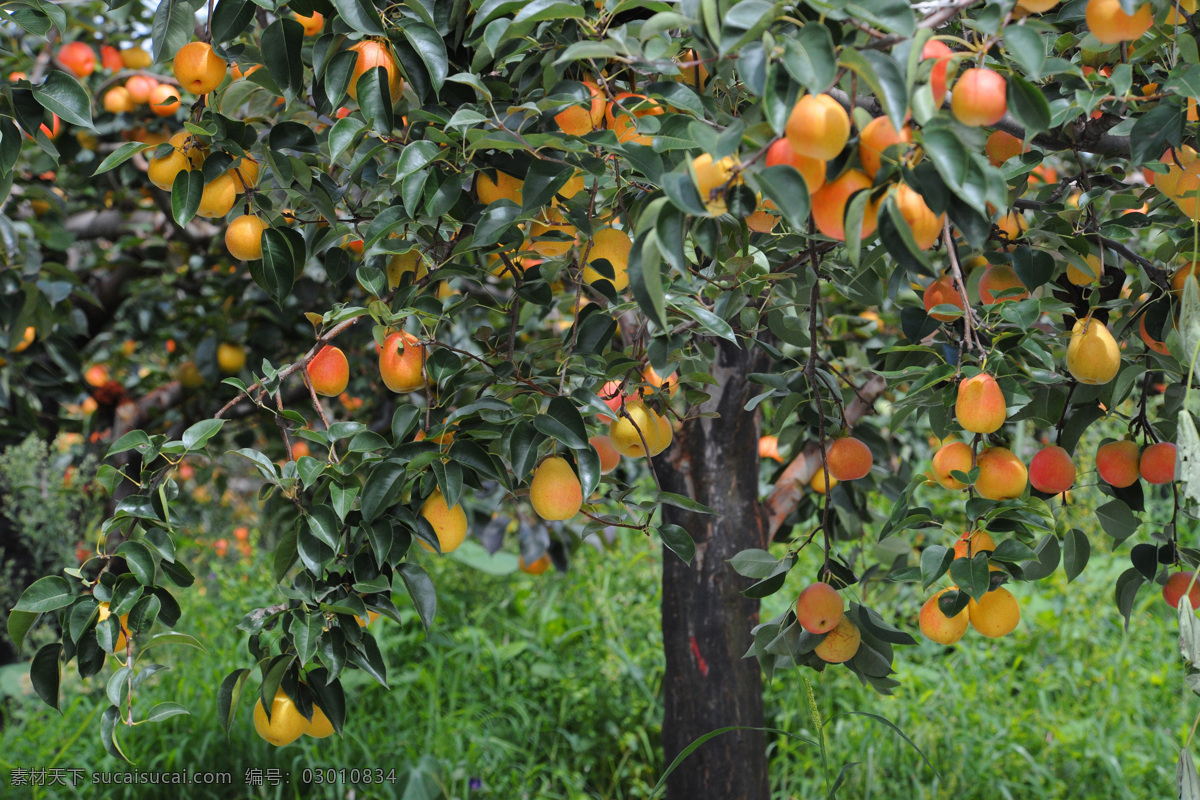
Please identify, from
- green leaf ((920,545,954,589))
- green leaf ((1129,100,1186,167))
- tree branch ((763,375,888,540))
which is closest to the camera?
green leaf ((1129,100,1186,167))

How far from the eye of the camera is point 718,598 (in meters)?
1.47

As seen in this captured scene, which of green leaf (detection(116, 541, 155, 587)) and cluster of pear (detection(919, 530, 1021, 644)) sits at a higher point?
cluster of pear (detection(919, 530, 1021, 644))

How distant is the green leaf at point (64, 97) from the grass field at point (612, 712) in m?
1.37

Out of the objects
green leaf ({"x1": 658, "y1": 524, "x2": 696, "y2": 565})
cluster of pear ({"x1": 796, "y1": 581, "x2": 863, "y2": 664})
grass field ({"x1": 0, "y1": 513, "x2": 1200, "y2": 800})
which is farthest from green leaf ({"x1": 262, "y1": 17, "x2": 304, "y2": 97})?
grass field ({"x1": 0, "y1": 513, "x2": 1200, "y2": 800})

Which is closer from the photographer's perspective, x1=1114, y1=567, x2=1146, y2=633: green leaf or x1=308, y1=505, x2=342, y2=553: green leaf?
x1=308, y1=505, x2=342, y2=553: green leaf

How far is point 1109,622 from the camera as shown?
264 cm

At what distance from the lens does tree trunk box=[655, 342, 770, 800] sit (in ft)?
4.84

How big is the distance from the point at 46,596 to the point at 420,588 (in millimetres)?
313

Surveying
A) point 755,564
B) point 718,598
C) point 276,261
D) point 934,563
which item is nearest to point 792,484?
point 718,598

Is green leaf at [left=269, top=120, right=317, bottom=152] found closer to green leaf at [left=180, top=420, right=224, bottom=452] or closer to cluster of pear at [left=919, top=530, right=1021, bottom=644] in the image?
green leaf at [left=180, top=420, right=224, bottom=452]

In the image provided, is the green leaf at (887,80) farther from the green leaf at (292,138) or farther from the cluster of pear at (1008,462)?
the green leaf at (292,138)

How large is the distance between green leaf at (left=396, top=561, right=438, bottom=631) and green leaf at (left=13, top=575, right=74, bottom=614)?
0.92ft

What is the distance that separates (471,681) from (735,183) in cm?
206

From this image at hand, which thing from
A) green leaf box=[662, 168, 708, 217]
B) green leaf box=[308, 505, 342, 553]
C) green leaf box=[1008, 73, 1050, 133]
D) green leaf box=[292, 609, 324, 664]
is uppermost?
green leaf box=[1008, 73, 1050, 133]
